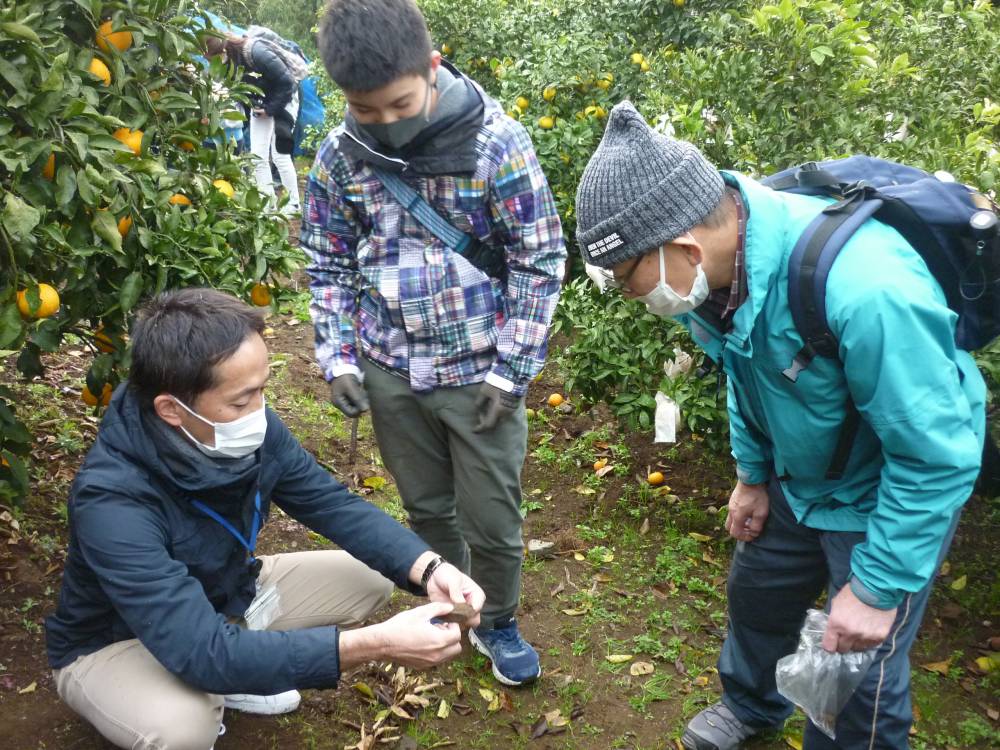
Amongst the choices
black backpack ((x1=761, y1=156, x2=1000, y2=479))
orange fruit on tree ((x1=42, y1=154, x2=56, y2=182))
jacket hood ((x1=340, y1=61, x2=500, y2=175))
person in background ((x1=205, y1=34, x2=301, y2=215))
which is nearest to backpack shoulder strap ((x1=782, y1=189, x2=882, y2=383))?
black backpack ((x1=761, y1=156, x2=1000, y2=479))

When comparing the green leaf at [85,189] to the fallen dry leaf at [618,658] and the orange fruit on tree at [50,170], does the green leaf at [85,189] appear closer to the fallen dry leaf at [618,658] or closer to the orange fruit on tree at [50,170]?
the orange fruit on tree at [50,170]

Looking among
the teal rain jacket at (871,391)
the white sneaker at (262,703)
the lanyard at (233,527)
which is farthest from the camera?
the white sneaker at (262,703)

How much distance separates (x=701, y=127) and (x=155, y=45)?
6.49 ft

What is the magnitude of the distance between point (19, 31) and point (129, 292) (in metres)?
A: 0.70

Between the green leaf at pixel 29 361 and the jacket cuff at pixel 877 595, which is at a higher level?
the green leaf at pixel 29 361

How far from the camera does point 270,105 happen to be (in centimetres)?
743

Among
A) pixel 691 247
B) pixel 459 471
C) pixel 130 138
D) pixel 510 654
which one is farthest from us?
pixel 510 654

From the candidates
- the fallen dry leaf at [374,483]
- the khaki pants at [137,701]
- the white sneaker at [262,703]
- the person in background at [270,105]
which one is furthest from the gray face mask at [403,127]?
the person in background at [270,105]

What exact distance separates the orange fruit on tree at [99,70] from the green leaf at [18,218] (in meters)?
0.57

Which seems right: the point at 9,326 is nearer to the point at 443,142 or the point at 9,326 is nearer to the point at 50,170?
the point at 50,170

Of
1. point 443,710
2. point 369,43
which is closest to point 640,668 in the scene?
point 443,710

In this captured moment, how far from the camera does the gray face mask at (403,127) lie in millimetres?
2432

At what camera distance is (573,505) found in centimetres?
430

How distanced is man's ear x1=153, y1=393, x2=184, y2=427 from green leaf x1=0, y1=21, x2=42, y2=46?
0.91m
